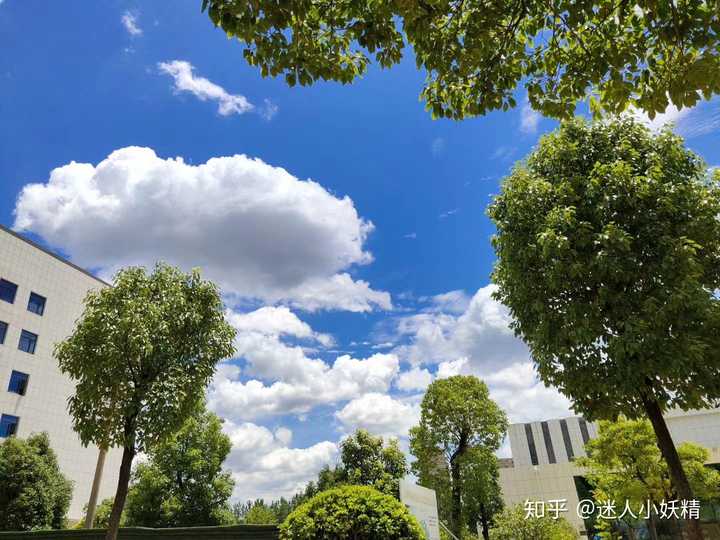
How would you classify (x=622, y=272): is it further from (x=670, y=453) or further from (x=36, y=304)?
(x=36, y=304)

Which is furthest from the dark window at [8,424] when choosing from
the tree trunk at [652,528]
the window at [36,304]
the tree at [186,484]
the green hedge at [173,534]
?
the tree trunk at [652,528]

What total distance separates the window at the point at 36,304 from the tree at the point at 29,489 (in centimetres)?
1150

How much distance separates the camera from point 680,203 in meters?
10.1

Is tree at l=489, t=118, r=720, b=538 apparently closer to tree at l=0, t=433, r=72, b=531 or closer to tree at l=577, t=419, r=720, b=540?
tree at l=577, t=419, r=720, b=540

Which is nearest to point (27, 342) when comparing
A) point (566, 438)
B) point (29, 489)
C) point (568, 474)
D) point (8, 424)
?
point (8, 424)

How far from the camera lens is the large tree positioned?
510 cm

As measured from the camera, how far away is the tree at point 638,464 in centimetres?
2002

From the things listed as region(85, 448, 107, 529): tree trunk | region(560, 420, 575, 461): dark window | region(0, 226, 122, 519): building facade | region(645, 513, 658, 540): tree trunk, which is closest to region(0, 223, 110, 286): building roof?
region(0, 226, 122, 519): building facade

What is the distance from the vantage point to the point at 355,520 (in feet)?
32.0

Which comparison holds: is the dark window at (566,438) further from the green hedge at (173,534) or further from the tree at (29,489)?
the green hedge at (173,534)

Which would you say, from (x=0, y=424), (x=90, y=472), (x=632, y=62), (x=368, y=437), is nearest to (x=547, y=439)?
(x=368, y=437)

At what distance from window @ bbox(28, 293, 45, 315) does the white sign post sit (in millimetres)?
32530

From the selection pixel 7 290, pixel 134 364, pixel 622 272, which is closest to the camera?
pixel 622 272

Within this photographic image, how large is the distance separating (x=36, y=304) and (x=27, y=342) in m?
2.76
